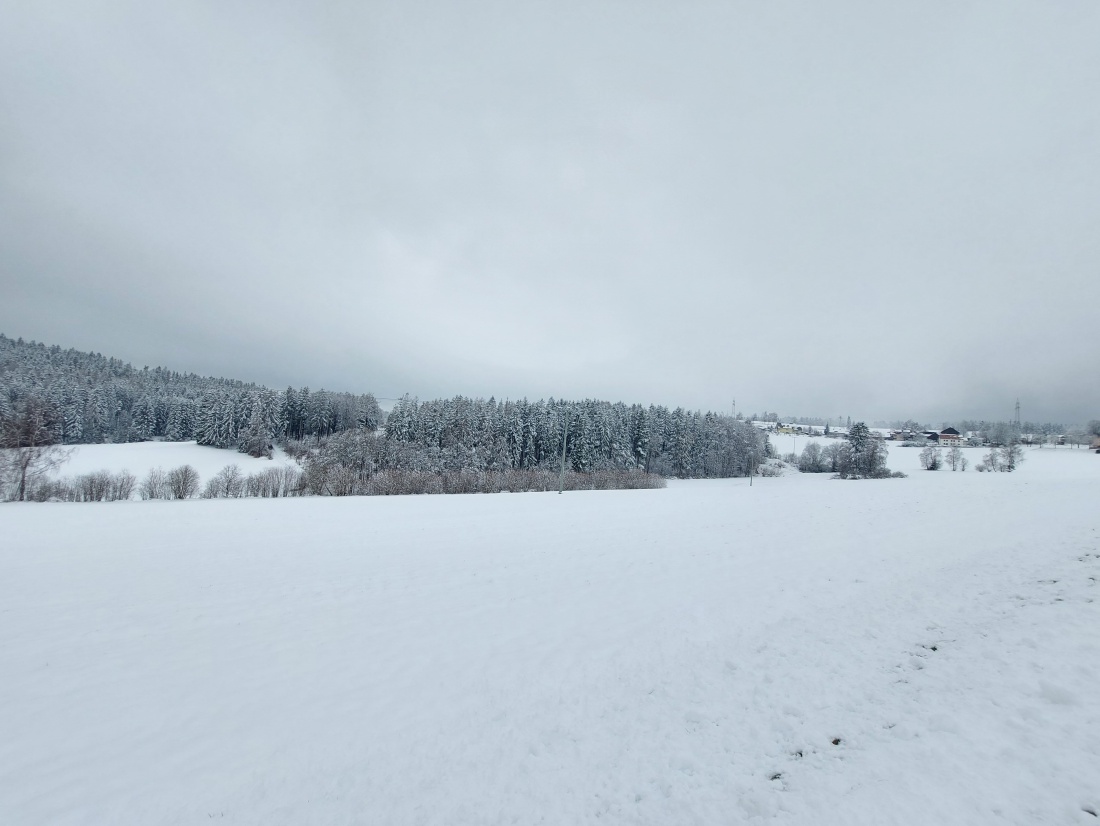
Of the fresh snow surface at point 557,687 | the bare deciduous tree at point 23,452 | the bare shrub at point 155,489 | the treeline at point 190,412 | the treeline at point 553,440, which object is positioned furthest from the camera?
the treeline at point 190,412

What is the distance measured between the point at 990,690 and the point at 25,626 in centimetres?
1863

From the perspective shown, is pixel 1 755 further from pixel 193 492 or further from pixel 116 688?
pixel 193 492

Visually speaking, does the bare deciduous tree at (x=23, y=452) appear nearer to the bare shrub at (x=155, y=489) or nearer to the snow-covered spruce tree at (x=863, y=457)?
the bare shrub at (x=155, y=489)

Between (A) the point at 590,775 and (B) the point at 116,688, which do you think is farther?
(B) the point at 116,688

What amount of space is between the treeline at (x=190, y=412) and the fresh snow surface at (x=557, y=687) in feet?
218

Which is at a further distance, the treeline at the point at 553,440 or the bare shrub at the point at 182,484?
the treeline at the point at 553,440

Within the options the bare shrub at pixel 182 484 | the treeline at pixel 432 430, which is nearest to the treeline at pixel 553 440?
the treeline at pixel 432 430

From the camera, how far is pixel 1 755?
5508 millimetres

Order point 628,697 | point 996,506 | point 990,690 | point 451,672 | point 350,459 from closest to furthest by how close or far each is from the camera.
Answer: point 990,690, point 628,697, point 451,672, point 996,506, point 350,459

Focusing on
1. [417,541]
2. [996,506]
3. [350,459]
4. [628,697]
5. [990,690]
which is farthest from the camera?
[350,459]

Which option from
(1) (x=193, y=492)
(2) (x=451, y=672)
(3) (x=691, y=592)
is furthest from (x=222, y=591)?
(1) (x=193, y=492)

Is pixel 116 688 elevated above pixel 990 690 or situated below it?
below

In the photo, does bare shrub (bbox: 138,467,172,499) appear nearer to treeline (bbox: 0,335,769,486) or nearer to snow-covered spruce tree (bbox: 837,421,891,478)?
treeline (bbox: 0,335,769,486)

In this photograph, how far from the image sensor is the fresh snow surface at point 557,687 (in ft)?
14.9
